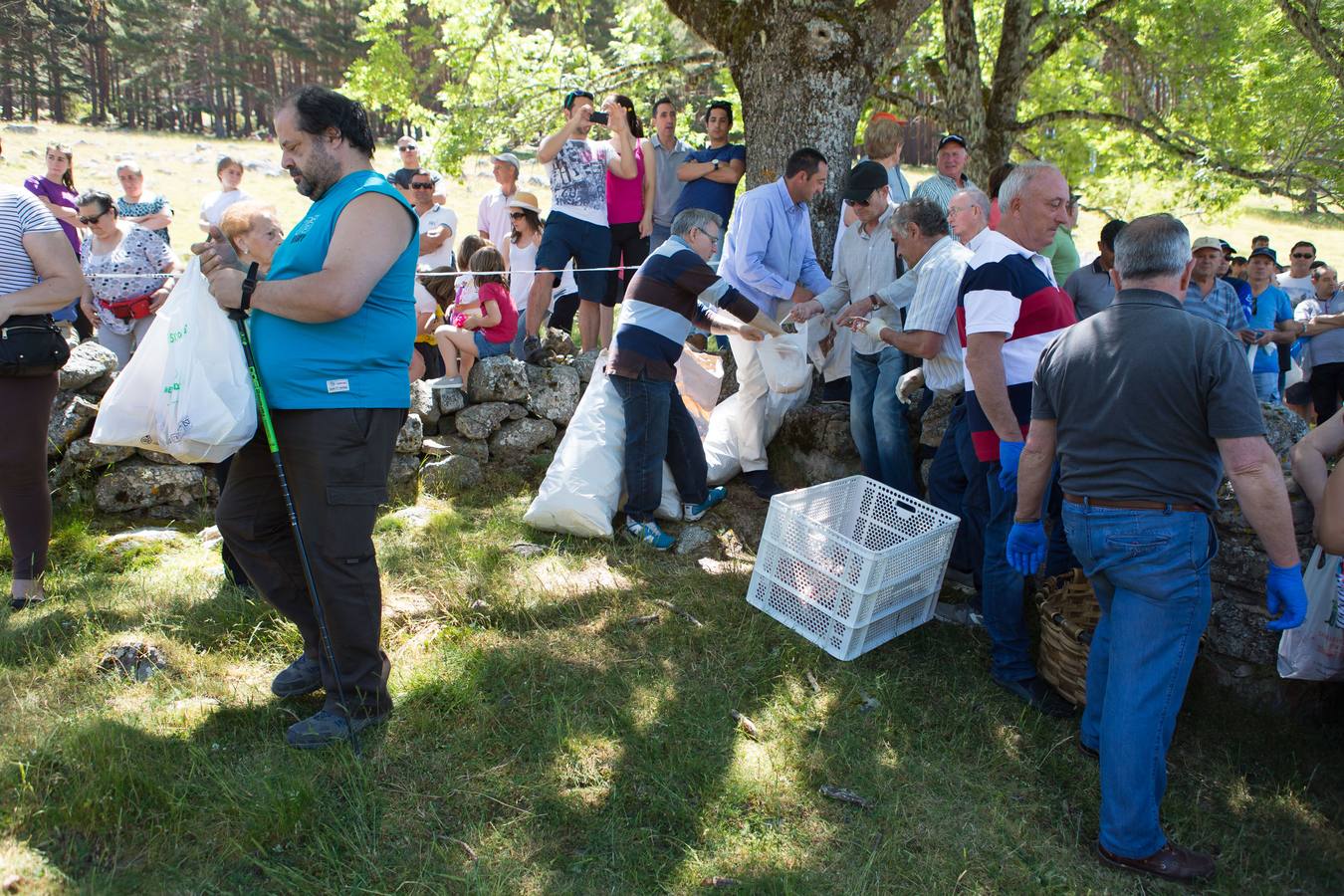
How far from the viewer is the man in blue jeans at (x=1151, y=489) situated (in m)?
2.66

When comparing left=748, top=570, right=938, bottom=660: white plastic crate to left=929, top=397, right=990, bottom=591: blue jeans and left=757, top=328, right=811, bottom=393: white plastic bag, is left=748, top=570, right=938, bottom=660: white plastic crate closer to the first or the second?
left=929, top=397, right=990, bottom=591: blue jeans

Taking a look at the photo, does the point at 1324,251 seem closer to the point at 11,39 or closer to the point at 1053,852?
the point at 1053,852

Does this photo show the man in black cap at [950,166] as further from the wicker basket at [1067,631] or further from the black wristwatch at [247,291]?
the black wristwatch at [247,291]

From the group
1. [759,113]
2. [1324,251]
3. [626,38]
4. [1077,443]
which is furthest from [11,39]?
[1324,251]

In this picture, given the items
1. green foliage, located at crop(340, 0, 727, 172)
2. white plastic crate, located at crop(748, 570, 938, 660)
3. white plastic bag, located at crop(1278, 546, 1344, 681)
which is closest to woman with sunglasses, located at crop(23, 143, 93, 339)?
green foliage, located at crop(340, 0, 727, 172)

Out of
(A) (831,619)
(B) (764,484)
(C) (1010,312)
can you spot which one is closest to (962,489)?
(A) (831,619)

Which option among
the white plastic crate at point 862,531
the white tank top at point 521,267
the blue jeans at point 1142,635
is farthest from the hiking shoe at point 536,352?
the blue jeans at point 1142,635

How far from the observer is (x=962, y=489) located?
15.1 feet

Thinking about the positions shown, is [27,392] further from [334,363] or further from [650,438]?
[650,438]

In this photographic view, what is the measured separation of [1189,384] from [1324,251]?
26.3m

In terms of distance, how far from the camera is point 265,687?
3576mm

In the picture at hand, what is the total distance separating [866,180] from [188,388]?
373 cm

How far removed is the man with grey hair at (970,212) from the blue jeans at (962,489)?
31.9 inches

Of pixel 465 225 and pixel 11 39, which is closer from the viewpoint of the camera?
pixel 465 225
